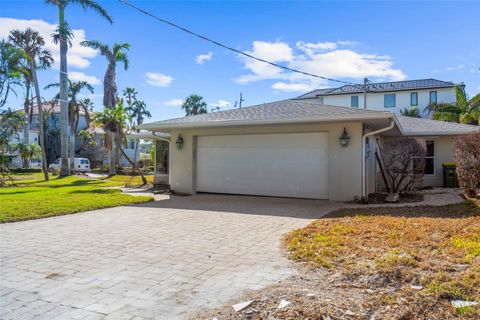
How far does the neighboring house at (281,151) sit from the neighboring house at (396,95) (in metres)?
23.4

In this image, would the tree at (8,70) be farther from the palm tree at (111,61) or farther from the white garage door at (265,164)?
the white garage door at (265,164)

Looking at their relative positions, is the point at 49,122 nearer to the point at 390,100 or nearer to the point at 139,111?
the point at 139,111

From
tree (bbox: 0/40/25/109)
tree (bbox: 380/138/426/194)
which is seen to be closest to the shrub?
tree (bbox: 380/138/426/194)

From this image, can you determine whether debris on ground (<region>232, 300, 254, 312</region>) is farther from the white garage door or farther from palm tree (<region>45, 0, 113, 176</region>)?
palm tree (<region>45, 0, 113, 176</region>)

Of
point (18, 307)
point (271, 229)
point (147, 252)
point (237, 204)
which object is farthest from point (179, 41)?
point (18, 307)

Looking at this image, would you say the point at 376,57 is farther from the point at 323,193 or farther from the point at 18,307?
the point at 18,307

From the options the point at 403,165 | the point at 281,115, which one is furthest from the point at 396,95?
the point at 281,115

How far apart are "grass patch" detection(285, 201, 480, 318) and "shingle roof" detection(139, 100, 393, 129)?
3.35m

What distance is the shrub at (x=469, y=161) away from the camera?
10.2m

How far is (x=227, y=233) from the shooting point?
22.4 feet

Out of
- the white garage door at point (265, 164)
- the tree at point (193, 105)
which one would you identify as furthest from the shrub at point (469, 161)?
the tree at point (193, 105)

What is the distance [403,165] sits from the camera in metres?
11.7

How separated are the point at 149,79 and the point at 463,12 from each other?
68.4 feet

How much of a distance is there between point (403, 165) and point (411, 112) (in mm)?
26033
